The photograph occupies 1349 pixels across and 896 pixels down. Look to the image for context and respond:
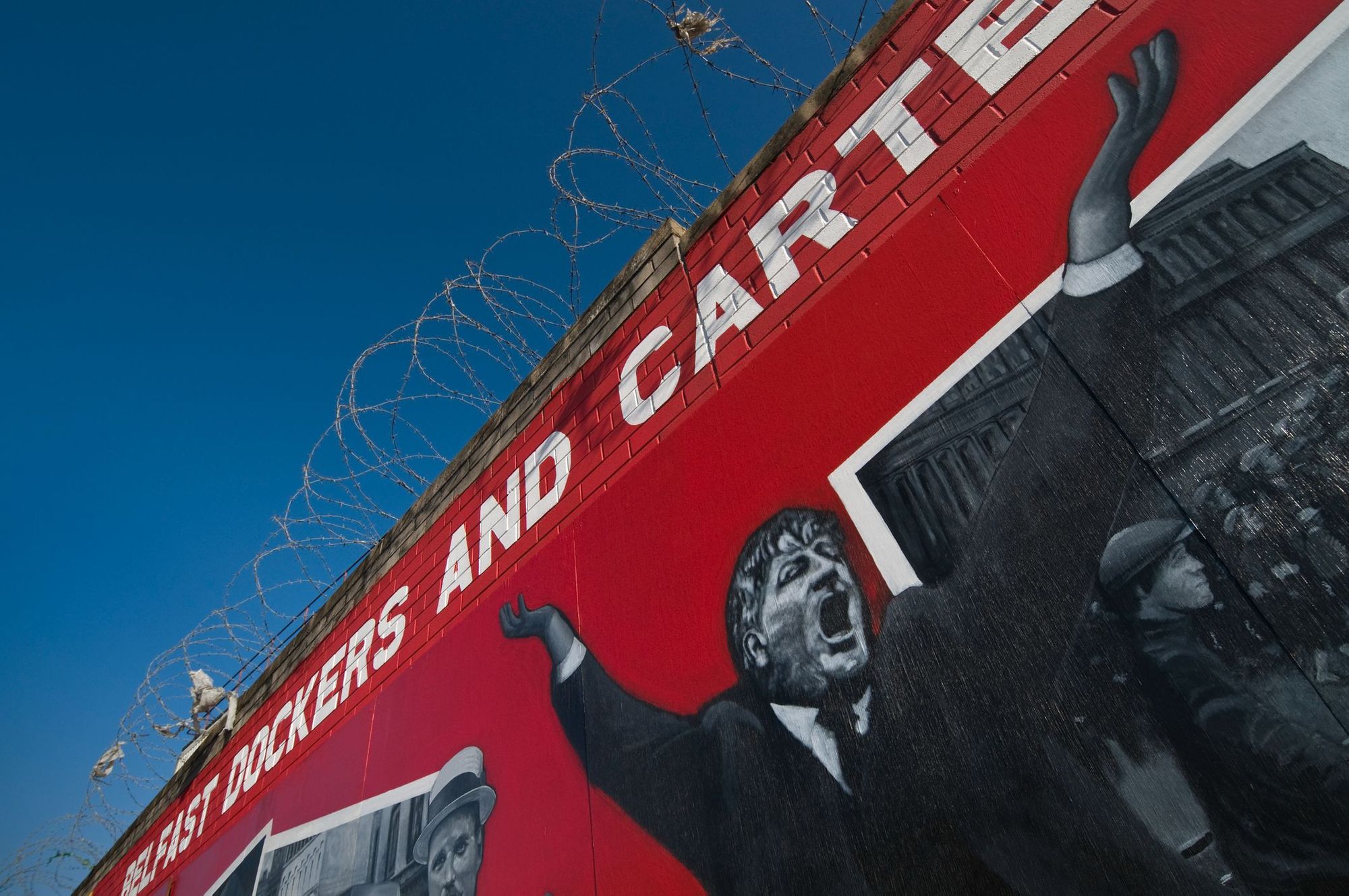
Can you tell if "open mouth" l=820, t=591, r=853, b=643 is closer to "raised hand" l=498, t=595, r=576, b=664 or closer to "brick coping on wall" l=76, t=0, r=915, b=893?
"raised hand" l=498, t=595, r=576, b=664

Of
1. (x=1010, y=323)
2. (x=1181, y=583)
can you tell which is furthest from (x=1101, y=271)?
(x=1181, y=583)

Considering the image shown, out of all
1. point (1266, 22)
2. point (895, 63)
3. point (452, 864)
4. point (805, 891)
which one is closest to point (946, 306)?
point (1266, 22)

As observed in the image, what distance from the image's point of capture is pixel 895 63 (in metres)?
3.92

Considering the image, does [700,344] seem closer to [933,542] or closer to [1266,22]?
[933,542]

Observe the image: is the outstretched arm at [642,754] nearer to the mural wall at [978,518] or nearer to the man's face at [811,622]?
the mural wall at [978,518]

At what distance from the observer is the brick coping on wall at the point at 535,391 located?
14.4 ft

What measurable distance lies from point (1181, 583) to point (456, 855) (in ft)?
13.7

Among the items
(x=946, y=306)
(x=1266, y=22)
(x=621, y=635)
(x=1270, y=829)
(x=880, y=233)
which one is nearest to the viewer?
(x=1270, y=829)

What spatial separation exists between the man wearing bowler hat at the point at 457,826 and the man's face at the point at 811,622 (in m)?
2.34

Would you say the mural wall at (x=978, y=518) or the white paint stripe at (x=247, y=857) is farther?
the white paint stripe at (x=247, y=857)

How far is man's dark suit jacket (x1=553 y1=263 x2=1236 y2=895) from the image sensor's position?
2209 mm

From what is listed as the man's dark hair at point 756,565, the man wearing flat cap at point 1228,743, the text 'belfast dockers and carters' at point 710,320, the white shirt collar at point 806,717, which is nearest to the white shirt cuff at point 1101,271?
the man wearing flat cap at point 1228,743

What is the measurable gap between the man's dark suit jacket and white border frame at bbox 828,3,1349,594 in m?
0.12

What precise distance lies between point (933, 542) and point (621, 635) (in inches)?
76.6
